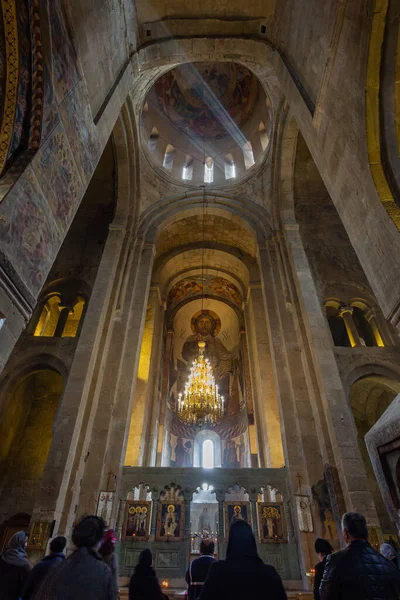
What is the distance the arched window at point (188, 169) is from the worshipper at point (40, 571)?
45.9 feet

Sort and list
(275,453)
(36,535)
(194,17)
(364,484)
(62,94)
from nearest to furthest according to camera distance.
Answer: (62,94)
(36,535)
(364,484)
(194,17)
(275,453)

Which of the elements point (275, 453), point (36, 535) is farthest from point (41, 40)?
point (275, 453)

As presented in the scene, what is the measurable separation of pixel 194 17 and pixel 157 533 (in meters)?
13.0

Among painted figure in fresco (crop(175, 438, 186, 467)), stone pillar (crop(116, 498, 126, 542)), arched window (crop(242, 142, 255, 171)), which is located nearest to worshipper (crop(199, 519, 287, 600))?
stone pillar (crop(116, 498, 126, 542))

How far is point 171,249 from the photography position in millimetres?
14945

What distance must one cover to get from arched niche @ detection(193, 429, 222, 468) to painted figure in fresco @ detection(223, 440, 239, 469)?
1.33m

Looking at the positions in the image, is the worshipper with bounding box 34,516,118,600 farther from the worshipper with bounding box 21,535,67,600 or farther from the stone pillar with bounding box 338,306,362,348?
the stone pillar with bounding box 338,306,362,348

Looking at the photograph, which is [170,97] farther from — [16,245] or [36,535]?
[36,535]

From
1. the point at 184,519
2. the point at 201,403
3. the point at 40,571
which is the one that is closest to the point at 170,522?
the point at 184,519

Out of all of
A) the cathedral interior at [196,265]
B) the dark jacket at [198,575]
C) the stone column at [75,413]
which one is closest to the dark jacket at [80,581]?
the dark jacket at [198,575]

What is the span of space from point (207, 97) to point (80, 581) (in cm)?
1790

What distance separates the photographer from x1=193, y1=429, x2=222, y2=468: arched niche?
56.5 ft

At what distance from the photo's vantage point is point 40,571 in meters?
2.69

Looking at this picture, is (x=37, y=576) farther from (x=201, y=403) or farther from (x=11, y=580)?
(x=201, y=403)
